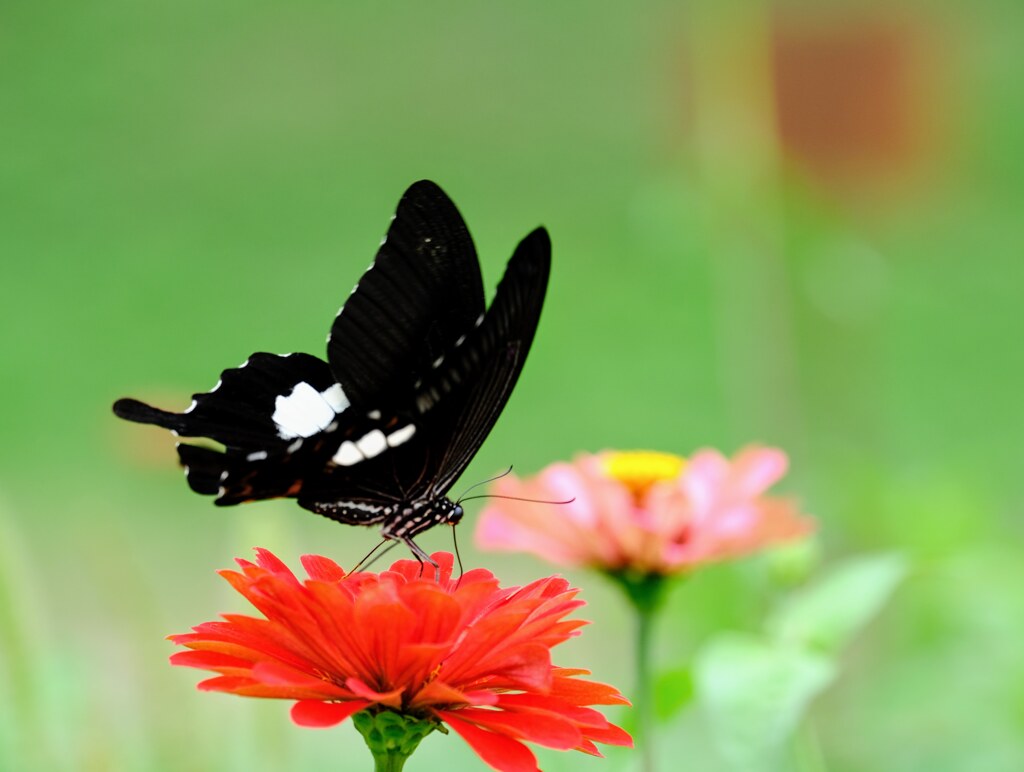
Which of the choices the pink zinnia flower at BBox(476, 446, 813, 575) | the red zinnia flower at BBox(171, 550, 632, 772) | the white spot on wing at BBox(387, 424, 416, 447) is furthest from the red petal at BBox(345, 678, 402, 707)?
the pink zinnia flower at BBox(476, 446, 813, 575)

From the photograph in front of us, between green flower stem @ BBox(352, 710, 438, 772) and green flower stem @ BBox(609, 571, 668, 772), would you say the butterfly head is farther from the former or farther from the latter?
green flower stem @ BBox(352, 710, 438, 772)

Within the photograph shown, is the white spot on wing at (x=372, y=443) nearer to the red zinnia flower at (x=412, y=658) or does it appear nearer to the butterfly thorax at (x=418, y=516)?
the butterfly thorax at (x=418, y=516)

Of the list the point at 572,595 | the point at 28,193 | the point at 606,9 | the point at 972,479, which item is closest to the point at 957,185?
the point at 972,479

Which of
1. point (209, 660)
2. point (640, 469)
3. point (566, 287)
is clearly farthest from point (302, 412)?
point (566, 287)

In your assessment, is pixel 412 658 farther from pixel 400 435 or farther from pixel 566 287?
pixel 566 287

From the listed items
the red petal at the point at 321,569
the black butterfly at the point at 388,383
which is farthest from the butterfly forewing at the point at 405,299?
the red petal at the point at 321,569

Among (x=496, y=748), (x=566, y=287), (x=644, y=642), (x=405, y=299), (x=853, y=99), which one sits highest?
(x=566, y=287)
